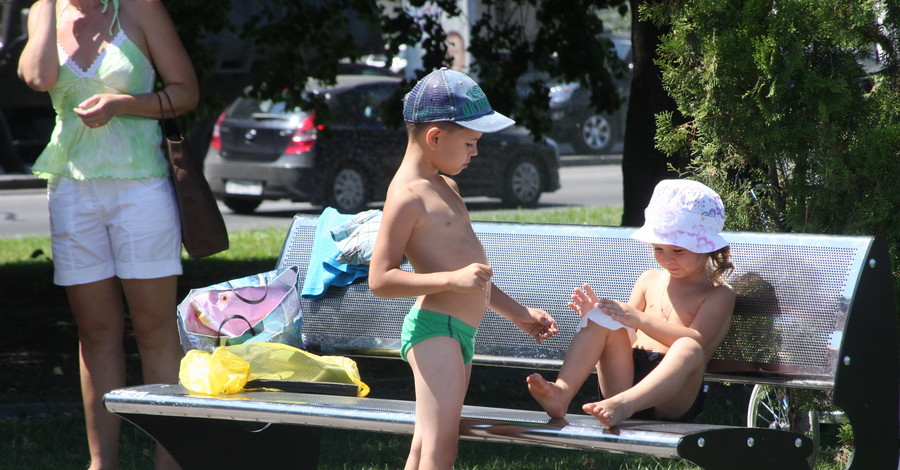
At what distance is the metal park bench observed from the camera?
3.01 meters

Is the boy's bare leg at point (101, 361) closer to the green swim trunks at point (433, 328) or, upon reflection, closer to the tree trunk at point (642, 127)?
the green swim trunks at point (433, 328)

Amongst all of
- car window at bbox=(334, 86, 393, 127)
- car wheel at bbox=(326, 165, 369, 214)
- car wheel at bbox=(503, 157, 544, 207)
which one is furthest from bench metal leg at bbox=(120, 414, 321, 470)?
car wheel at bbox=(503, 157, 544, 207)

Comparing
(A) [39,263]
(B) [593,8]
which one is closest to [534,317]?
(B) [593,8]

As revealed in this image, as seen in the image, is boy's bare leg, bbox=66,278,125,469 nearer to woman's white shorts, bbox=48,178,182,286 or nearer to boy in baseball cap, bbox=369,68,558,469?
woman's white shorts, bbox=48,178,182,286

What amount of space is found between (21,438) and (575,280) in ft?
8.18

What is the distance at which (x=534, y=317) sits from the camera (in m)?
3.33

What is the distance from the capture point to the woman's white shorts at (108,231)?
3.91 meters

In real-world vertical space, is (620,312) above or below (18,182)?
above

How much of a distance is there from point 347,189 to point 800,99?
37.1 feet

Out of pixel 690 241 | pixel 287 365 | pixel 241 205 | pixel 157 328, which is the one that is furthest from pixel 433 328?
pixel 241 205

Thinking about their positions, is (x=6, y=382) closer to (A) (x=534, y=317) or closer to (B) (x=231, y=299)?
(B) (x=231, y=299)

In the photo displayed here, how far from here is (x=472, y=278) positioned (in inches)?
116

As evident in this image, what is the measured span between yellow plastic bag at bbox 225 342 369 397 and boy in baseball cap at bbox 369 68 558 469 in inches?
20.9

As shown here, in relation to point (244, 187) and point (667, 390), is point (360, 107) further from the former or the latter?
point (667, 390)
